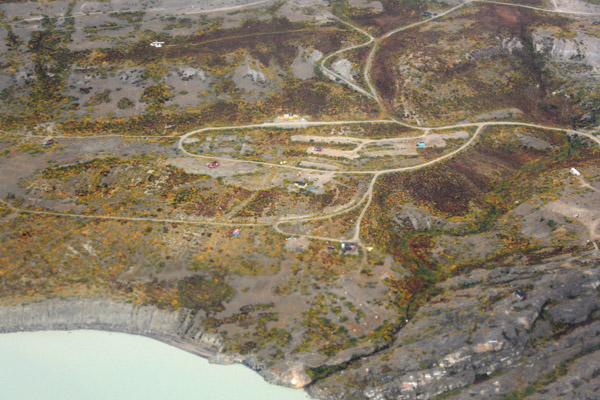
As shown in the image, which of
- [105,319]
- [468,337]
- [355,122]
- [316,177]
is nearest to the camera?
[468,337]

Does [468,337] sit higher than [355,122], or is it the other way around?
[468,337]

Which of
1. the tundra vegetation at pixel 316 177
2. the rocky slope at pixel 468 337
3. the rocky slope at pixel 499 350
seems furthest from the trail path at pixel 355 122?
the rocky slope at pixel 499 350

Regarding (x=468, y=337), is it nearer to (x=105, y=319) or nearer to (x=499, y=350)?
(x=499, y=350)

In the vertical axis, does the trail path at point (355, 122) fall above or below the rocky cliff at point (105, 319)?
above

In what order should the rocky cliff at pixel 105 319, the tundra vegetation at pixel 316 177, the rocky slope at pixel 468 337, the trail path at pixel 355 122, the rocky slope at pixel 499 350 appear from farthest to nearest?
the trail path at pixel 355 122 < the rocky cliff at pixel 105 319 < the tundra vegetation at pixel 316 177 < the rocky slope at pixel 468 337 < the rocky slope at pixel 499 350

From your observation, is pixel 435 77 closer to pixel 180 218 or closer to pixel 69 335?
pixel 180 218

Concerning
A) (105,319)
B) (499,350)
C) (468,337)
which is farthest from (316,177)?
(499,350)

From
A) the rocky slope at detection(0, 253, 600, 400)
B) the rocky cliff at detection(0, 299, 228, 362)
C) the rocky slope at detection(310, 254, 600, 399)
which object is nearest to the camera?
the rocky slope at detection(310, 254, 600, 399)

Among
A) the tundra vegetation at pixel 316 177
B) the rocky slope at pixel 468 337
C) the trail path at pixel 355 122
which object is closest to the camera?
the rocky slope at pixel 468 337

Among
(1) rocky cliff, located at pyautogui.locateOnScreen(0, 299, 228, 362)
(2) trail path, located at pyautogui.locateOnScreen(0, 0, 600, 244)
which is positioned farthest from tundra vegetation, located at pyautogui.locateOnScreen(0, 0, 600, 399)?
(1) rocky cliff, located at pyautogui.locateOnScreen(0, 299, 228, 362)

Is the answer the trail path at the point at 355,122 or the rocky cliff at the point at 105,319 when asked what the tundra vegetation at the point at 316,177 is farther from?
the rocky cliff at the point at 105,319

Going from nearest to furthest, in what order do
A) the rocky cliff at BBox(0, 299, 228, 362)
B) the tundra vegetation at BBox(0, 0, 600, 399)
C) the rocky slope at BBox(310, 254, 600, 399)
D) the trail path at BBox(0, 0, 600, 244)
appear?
the rocky slope at BBox(310, 254, 600, 399) < the tundra vegetation at BBox(0, 0, 600, 399) < the rocky cliff at BBox(0, 299, 228, 362) < the trail path at BBox(0, 0, 600, 244)

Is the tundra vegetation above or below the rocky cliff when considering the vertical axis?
above

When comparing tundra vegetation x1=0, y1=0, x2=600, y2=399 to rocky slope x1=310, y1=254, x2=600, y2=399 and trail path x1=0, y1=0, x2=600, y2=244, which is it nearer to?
rocky slope x1=310, y1=254, x2=600, y2=399
